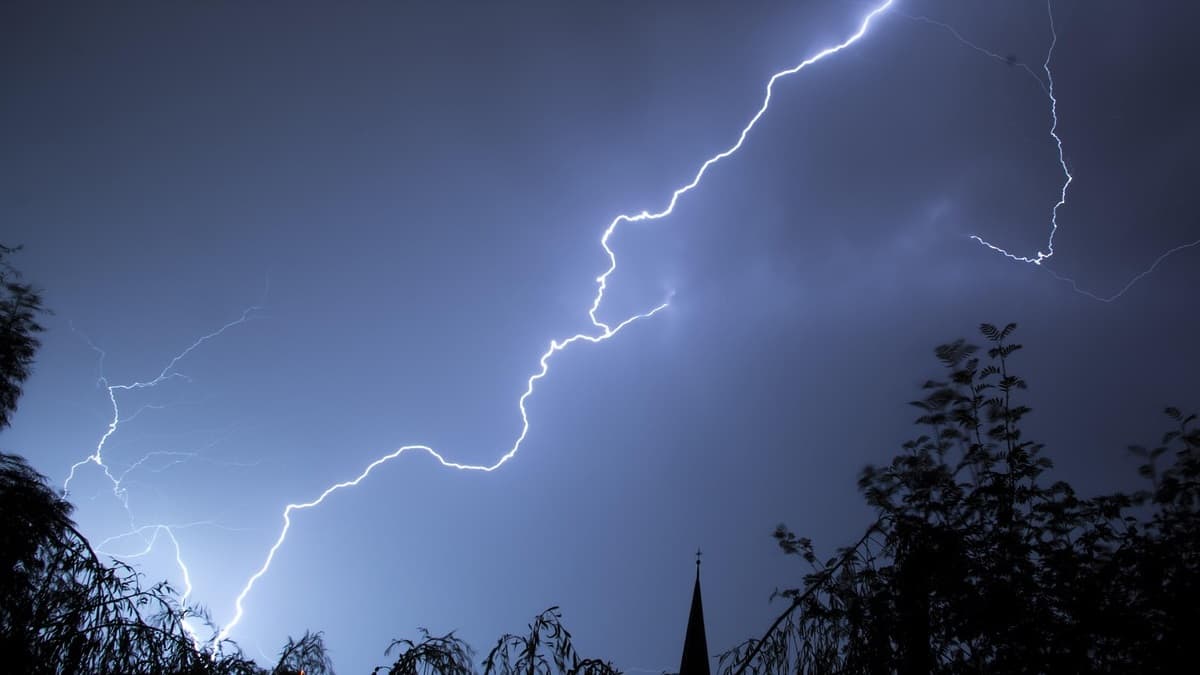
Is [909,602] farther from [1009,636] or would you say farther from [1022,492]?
[1022,492]

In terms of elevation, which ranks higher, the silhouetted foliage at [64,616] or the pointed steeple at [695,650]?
the pointed steeple at [695,650]

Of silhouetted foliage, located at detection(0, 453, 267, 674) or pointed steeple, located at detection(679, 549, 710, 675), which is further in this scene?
pointed steeple, located at detection(679, 549, 710, 675)

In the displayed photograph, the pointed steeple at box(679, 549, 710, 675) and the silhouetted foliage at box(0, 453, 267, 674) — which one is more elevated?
the pointed steeple at box(679, 549, 710, 675)

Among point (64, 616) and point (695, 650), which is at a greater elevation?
point (695, 650)

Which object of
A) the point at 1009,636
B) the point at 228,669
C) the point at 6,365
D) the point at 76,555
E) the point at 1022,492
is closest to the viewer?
the point at 1009,636

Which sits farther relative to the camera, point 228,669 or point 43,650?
point 228,669

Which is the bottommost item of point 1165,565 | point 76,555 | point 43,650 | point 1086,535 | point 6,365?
point 43,650

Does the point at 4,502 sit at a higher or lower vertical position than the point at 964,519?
lower

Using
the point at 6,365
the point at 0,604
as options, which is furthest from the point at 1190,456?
the point at 6,365

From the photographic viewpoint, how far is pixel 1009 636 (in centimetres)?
332

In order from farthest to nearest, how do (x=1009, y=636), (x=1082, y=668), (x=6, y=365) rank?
1. (x=6, y=365)
2. (x=1009, y=636)
3. (x=1082, y=668)

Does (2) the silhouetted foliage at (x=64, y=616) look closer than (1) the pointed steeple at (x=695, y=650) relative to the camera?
Yes

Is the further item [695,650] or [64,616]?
[695,650]

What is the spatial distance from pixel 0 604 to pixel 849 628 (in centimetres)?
518
